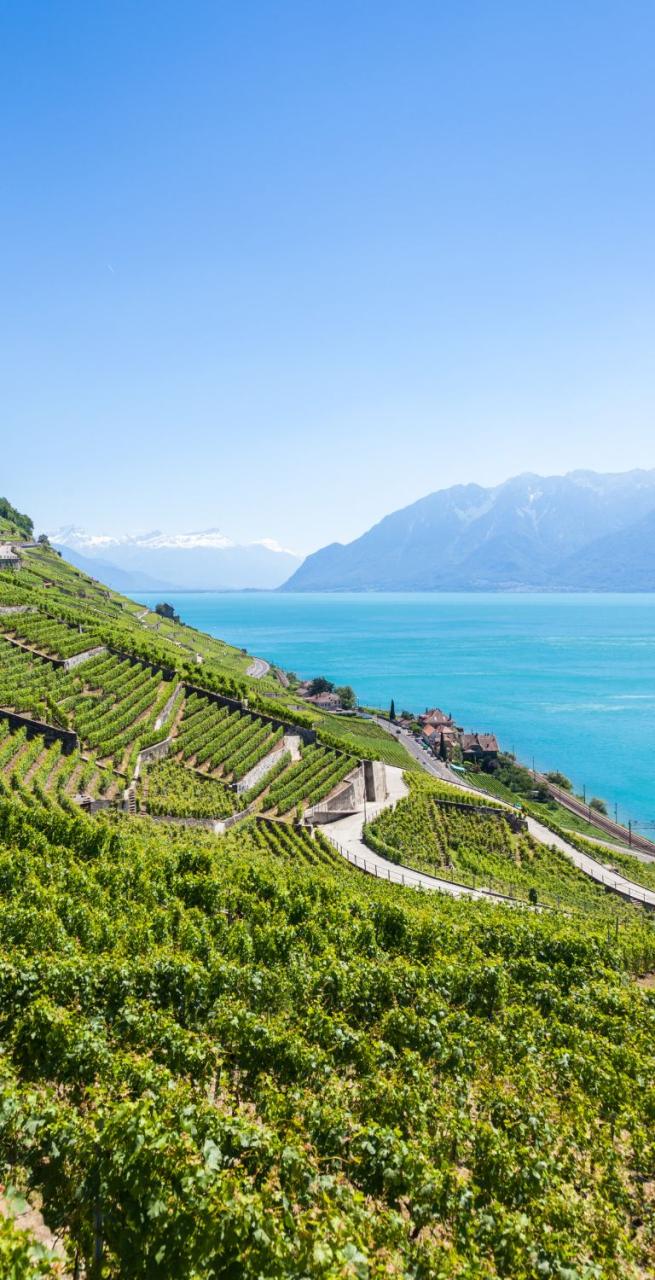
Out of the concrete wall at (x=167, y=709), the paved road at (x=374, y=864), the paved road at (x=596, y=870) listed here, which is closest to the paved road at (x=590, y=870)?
the paved road at (x=596, y=870)

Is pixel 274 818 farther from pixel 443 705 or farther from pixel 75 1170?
→ pixel 443 705

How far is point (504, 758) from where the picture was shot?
110688 millimetres

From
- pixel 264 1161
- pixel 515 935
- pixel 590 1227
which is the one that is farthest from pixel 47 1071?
pixel 515 935

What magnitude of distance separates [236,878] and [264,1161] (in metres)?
18.3

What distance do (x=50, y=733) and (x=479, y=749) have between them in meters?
76.8

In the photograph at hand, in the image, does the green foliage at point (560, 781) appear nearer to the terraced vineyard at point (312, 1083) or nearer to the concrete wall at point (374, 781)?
the concrete wall at point (374, 781)

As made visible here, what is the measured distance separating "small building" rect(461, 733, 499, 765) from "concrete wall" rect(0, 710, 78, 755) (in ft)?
240

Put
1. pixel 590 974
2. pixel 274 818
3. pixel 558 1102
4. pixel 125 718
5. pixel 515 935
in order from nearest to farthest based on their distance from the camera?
pixel 558 1102 < pixel 590 974 < pixel 515 935 < pixel 274 818 < pixel 125 718

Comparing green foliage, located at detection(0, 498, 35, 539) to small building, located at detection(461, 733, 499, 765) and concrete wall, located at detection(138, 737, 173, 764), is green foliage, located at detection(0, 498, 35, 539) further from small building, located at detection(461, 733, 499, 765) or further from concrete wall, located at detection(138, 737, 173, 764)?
concrete wall, located at detection(138, 737, 173, 764)

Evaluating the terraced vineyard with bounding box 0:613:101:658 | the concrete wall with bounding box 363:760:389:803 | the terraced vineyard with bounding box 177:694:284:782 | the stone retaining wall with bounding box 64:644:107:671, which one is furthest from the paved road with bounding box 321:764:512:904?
the terraced vineyard with bounding box 0:613:101:658

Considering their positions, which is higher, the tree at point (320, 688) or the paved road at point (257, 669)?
the paved road at point (257, 669)

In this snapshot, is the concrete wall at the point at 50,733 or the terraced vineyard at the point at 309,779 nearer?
the concrete wall at the point at 50,733

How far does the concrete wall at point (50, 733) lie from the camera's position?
46.5m

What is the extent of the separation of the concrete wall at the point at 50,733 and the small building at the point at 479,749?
240 feet
